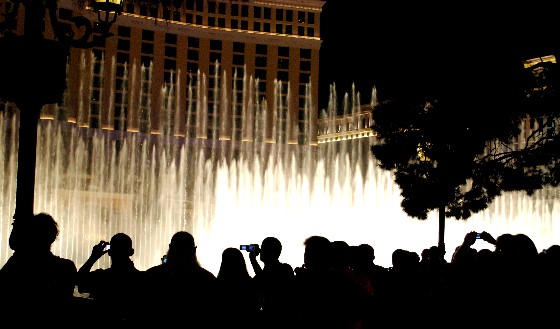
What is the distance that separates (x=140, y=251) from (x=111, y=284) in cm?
2278

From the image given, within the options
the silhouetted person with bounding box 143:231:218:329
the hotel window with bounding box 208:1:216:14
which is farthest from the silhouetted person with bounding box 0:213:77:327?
the hotel window with bounding box 208:1:216:14

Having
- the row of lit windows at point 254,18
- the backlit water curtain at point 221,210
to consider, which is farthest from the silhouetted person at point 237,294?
the row of lit windows at point 254,18

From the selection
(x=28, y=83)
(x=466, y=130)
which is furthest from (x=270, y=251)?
(x=466, y=130)

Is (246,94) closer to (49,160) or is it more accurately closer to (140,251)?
(49,160)

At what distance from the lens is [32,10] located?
5.88m

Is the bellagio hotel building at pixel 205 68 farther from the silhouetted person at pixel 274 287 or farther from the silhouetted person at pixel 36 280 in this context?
the silhouetted person at pixel 36 280

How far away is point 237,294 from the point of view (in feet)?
15.6

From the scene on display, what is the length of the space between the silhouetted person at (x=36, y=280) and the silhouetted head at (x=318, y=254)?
1261 millimetres

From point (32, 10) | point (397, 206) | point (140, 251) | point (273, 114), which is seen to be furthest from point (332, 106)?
point (32, 10)

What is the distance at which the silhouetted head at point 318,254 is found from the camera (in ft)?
13.2

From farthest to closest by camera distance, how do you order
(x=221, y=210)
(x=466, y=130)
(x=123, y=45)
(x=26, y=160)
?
(x=123, y=45) → (x=221, y=210) → (x=466, y=130) → (x=26, y=160)

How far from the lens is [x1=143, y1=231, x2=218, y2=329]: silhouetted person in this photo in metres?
4.00

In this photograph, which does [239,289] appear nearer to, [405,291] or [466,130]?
[405,291]

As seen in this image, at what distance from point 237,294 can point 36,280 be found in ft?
4.88
